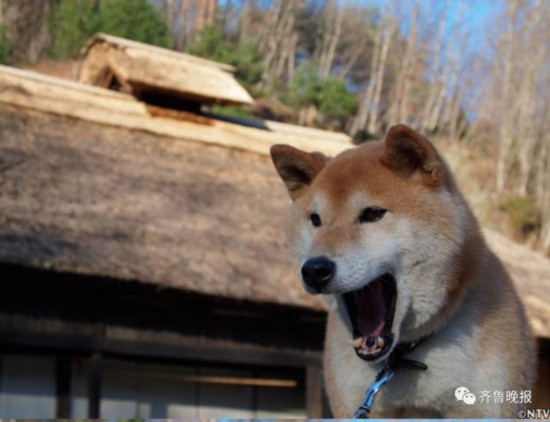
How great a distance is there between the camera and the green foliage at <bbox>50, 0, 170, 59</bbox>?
23.7m

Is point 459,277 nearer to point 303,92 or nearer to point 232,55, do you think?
point 232,55

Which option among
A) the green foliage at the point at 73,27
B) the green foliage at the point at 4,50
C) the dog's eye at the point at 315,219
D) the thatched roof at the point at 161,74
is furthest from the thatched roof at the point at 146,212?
the green foliage at the point at 73,27

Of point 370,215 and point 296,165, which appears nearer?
point 370,215

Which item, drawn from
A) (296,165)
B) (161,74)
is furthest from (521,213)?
(296,165)

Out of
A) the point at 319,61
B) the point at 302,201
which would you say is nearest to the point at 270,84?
the point at 319,61

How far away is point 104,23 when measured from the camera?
23.7 metres

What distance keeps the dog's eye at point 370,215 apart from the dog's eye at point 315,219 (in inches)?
4.3

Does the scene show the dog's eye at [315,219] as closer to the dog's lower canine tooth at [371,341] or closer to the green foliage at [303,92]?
the dog's lower canine tooth at [371,341]

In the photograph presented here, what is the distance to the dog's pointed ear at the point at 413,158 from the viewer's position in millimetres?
2293

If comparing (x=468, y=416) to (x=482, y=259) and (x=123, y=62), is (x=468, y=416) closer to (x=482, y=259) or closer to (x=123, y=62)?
(x=482, y=259)

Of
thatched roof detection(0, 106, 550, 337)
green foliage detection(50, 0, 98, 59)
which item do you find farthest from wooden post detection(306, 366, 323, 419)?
green foliage detection(50, 0, 98, 59)

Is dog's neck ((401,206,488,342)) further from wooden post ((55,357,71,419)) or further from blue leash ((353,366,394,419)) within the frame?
wooden post ((55,357,71,419))

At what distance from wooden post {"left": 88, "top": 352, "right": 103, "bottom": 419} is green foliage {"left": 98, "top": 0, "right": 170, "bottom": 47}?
15528mm

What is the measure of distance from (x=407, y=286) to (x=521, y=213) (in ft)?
87.7
